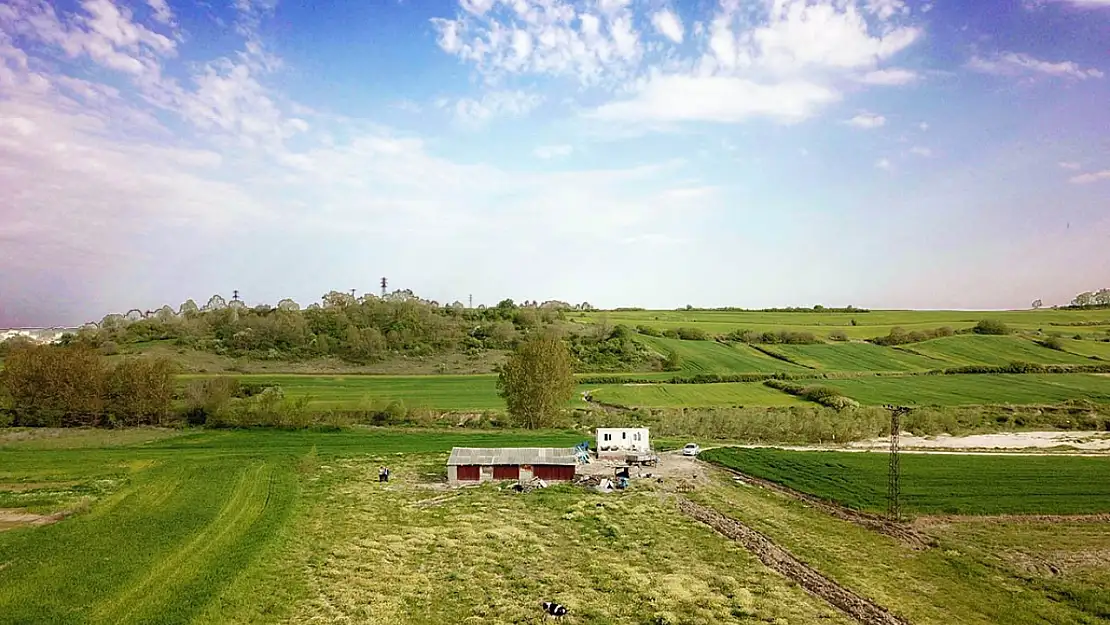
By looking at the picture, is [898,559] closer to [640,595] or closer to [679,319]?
[640,595]

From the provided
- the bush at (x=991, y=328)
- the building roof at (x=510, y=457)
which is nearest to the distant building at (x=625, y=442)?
the building roof at (x=510, y=457)

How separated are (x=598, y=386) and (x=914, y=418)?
37.6m

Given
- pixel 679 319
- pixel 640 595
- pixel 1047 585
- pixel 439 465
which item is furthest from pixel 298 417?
pixel 679 319

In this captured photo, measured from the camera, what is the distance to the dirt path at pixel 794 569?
2289 centimetres

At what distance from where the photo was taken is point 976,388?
79.6 meters

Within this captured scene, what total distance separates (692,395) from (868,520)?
144 feet

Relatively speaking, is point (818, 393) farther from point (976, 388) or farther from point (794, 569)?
point (794, 569)

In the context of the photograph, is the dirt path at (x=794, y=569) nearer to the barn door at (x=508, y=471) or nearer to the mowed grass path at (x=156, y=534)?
the barn door at (x=508, y=471)

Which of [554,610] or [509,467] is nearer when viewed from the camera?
[554,610]

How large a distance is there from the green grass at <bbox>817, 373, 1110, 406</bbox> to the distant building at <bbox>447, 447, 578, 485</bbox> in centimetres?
4397

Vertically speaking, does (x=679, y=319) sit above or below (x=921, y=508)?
above

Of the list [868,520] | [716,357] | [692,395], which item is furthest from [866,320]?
[868,520]

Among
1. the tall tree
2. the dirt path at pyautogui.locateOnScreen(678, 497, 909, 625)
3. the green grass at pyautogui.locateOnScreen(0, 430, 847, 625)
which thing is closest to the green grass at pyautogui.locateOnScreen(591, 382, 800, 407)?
the tall tree

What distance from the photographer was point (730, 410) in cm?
6712
